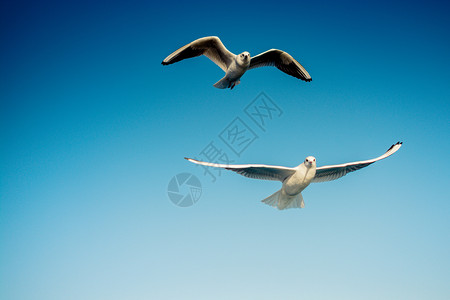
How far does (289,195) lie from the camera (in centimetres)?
1231

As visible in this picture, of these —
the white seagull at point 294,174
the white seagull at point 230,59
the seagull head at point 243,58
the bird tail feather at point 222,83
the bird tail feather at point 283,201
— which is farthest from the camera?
the bird tail feather at point 222,83

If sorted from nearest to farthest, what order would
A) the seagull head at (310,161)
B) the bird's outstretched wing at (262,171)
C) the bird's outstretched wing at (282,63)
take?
the bird's outstretched wing at (262,171) < the seagull head at (310,161) < the bird's outstretched wing at (282,63)

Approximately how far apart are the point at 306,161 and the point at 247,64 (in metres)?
3.92

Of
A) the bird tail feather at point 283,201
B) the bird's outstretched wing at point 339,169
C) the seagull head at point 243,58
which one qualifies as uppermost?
the seagull head at point 243,58

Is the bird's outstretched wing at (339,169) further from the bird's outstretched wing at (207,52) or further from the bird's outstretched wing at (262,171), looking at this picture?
the bird's outstretched wing at (207,52)

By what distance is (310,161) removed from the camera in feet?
38.3

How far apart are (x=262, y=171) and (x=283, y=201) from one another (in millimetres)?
1684

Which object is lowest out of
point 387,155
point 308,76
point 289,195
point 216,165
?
point 387,155

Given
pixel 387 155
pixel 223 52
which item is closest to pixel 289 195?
pixel 387 155

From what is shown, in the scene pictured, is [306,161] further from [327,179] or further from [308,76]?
[308,76]

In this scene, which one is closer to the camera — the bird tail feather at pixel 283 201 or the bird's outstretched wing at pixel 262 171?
the bird's outstretched wing at pixel 262 171

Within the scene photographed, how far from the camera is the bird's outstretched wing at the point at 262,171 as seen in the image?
10812mm

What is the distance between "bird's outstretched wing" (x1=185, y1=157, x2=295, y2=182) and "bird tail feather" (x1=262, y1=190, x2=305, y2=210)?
0.60 meters

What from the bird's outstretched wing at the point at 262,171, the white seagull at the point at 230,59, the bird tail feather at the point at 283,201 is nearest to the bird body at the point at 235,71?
the white seagull at the point at 230,59
